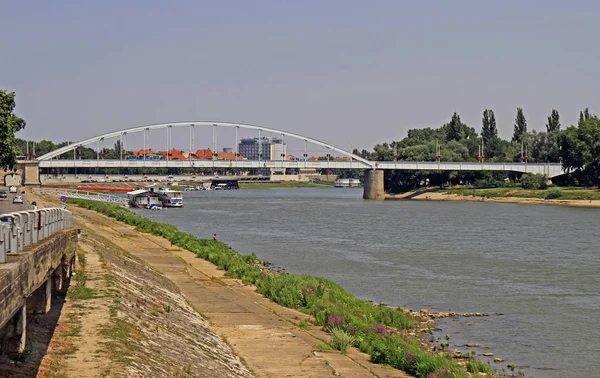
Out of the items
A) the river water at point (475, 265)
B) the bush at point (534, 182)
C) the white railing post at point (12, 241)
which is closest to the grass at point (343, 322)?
the river water at point (475, 265)

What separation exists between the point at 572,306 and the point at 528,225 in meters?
42.7

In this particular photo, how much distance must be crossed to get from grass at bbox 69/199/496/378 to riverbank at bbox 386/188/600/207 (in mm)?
80277

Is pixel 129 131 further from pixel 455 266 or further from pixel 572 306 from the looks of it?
pixel 572 306

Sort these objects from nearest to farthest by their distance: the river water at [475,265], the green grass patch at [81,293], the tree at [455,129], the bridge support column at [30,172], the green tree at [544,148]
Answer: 1. the green grass patch at [81,293]
2. the river water at [475,265]
3. the bridge support column at [30,172]
4. the green tree at [544,148]
5. the tree at [455,129]

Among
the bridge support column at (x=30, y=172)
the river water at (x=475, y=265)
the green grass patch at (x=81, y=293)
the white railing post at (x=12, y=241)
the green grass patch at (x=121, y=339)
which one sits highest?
the bridge support column at (x=30, y=172)

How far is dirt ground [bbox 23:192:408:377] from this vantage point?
48.4 feet

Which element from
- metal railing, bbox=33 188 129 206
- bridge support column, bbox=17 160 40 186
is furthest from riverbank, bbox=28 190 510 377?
bridge support column, bbox=17 160 40 186

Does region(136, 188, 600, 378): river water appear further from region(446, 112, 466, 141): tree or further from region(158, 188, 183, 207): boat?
region(446, 112, 466, 141): tree

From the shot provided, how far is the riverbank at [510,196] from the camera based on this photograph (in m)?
110

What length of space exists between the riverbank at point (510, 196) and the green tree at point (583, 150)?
6.43 m

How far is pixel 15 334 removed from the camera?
11.1m

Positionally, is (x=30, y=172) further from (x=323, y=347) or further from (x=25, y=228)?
(x=25, y=228)

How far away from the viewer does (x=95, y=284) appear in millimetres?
21703

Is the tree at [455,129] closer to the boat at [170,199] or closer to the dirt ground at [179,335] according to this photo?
the boat at [170,199]
